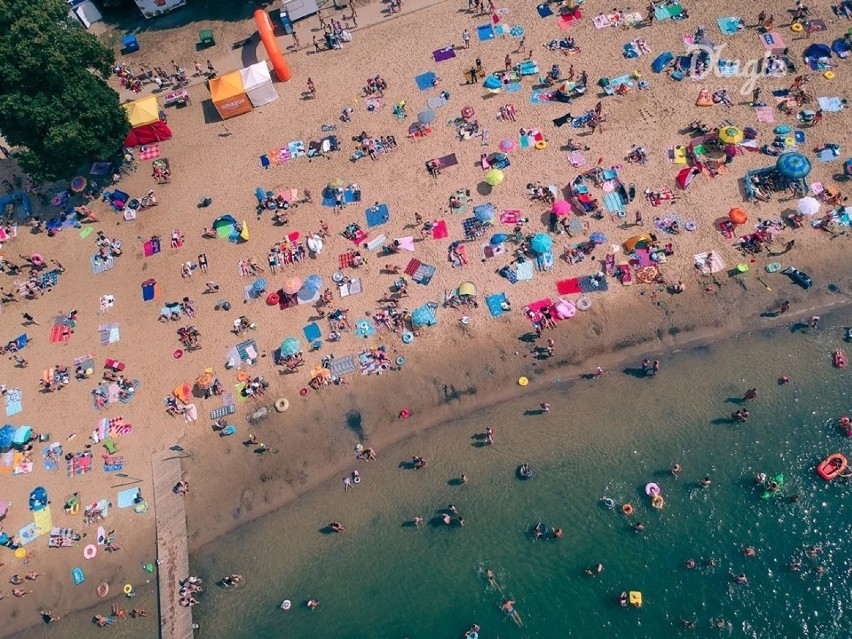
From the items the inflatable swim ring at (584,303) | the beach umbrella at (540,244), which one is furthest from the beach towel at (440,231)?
the inflatable swim ring at (584,303)

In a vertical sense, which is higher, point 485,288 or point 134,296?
point 134,296

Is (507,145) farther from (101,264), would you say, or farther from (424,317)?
(101,264)

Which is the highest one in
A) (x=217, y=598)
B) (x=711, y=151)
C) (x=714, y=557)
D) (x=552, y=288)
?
(x=711, y=151)

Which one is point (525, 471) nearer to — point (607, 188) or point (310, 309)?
point (310, 309)

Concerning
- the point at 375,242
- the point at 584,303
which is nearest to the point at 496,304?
the point at 584,303

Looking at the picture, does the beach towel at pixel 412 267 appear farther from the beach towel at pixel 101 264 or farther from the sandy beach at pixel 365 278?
the beach towel at pixel 101 264

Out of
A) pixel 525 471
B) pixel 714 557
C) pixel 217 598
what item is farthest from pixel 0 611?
pixel 714 557

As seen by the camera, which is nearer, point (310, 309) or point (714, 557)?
point (714, 557)
